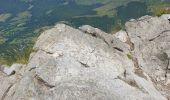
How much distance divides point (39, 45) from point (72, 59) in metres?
4.46

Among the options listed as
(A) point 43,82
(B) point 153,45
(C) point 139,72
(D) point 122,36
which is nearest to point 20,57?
(D) point 122,36

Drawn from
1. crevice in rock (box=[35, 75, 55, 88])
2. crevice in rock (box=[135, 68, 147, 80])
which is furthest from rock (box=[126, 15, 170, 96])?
crevice in rock (box=[35, 75, 55, 88])

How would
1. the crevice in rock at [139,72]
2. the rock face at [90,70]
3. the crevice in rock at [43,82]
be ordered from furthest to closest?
the crevice in rock at [139,72] < the crevice in rock at [43,82] < the rock face at [90,70]

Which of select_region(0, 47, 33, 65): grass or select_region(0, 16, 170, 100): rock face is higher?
select_region(0, 16, 170, 100): rock face

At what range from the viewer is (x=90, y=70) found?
89.3 feet

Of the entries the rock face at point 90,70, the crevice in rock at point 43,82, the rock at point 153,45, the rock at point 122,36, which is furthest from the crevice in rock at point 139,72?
the crevice in rock at point 43,82

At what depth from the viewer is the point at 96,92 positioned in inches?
999

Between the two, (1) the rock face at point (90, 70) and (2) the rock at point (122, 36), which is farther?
(2) the rock at point (122, 36)

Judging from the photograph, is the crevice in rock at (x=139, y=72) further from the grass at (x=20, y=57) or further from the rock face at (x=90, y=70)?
the grass at (x=20, y=57)

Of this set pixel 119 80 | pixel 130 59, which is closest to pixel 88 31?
pixel 130 59

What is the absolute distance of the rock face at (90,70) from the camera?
25.7 m

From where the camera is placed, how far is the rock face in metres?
25.7

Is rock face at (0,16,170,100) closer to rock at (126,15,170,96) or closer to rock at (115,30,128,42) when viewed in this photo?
rock at (126,15,170,96)

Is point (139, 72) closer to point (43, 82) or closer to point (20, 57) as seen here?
point (43, 82)
